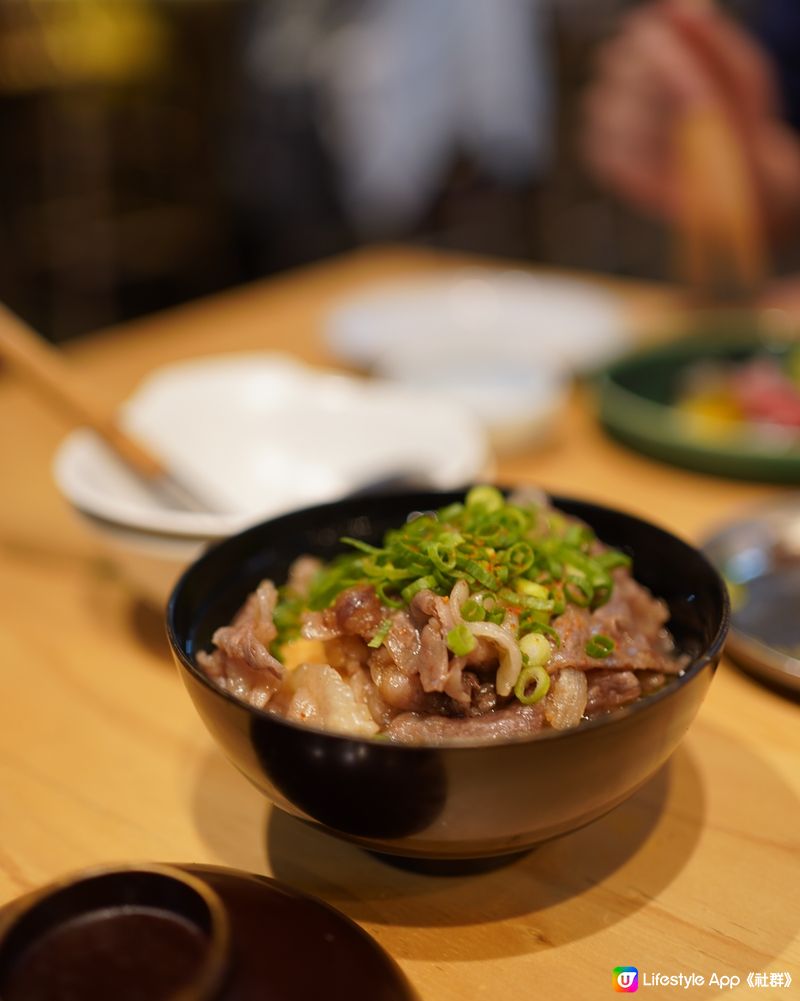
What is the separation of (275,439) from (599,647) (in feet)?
3.54

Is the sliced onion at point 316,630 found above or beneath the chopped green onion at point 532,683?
above

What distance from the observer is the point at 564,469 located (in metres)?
2.02

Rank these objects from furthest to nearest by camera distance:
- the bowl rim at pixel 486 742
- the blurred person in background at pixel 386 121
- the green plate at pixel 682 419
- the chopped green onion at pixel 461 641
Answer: the blurred person in background at pixel 386 121 < the green plate at pixel 682 419 < the chopped green onion at pixel 461 641 < the bowl rim at pixel 486 742

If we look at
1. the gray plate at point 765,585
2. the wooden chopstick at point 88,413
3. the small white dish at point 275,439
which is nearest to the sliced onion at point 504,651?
the gray plate at point 765,585

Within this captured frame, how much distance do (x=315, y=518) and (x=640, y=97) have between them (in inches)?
95.1

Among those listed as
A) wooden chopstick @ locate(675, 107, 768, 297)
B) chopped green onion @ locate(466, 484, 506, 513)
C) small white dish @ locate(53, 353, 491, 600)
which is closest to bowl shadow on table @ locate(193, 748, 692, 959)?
chopped green onion @ locate(466, 484, 506, 513)

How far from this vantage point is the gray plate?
4.28 feet

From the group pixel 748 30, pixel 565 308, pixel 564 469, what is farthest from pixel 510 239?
pixel 564 469

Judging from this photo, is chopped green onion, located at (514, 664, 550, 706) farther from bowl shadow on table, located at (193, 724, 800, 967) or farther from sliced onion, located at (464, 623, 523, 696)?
bowl shadow on table, located at (193, 724, 800, 967)

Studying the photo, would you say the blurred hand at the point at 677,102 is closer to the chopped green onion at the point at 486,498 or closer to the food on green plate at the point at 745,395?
the food on green plate at the point at 745,395

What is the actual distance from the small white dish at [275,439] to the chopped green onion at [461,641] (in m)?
0.64

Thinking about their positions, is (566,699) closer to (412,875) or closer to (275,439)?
(412,875)

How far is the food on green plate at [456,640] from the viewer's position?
37.4 inches

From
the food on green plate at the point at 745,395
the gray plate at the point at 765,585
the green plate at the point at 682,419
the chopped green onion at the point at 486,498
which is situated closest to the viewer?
the chopped green onion at the point at 486,498
